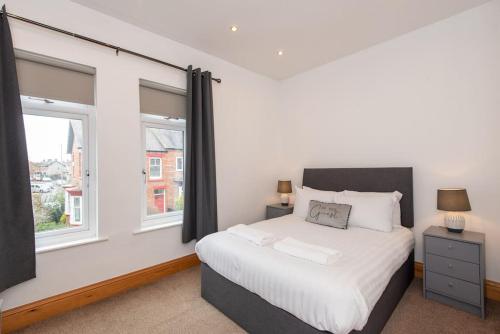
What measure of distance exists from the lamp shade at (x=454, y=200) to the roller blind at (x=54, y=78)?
3.36 m

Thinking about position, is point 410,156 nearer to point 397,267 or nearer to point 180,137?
point 397,267

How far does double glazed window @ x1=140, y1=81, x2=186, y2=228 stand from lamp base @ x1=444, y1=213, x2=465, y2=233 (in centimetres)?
276

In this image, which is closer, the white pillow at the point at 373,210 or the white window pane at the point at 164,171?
the white pillow at the point at 373,210

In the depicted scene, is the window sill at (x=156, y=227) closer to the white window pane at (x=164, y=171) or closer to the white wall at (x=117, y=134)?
the white wall at (x=117, y=134)

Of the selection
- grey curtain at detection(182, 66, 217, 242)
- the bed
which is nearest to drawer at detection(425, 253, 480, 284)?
the bed

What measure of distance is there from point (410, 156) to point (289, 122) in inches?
70.6

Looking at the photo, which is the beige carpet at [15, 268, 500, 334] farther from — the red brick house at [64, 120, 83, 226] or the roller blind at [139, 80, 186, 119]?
the roller blind at [139, 80, 186, 119]

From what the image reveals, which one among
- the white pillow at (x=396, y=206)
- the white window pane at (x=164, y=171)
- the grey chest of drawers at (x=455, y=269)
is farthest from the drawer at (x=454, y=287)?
the white window pane at (x=164, y=171)

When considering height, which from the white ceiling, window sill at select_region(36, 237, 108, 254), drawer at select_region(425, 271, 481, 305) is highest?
the white ceiling

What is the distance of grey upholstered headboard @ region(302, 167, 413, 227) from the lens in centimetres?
260

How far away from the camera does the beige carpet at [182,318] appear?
180 cm

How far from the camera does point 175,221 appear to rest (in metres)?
2.84

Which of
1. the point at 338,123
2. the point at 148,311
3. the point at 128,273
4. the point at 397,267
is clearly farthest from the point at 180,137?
the point at 397,267

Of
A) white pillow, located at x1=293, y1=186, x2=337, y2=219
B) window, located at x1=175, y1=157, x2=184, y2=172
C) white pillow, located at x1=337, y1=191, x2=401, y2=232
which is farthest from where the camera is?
window, located at x1=175, y1=157, x2=184, y2=172
